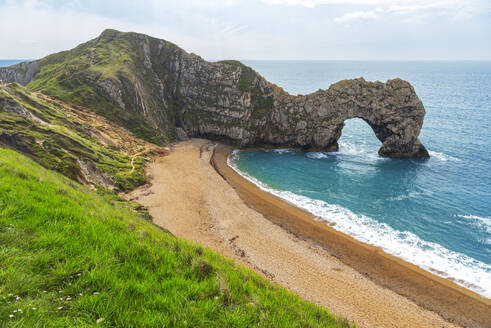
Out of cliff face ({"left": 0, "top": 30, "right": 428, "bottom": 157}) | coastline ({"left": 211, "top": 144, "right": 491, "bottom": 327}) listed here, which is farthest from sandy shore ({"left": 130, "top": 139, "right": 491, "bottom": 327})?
cliff face ({"left": 0, "top": 30, "right": 428, "bottom": 157})

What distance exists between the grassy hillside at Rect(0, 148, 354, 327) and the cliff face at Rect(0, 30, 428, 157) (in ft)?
199

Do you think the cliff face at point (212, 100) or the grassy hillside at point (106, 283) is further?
the cliff face at point (212, 100)

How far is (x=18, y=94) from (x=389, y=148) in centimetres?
8552

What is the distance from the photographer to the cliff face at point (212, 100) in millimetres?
62594

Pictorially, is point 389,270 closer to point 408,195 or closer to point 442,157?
point 408,195

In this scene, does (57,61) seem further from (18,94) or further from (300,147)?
(300,147)

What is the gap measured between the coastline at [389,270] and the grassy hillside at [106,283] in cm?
2204

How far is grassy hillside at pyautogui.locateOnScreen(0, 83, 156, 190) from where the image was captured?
2883 cm

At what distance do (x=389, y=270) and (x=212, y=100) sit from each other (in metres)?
65.9

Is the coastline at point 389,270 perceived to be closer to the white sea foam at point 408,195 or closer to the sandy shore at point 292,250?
the sandy shore at point 292,250

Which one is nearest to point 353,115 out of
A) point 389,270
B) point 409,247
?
point 409,247

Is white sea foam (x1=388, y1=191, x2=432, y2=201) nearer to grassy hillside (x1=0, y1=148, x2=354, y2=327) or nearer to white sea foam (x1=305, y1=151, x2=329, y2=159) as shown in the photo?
white sea foam (x1=305, y1=151, x2=329, y2=159)

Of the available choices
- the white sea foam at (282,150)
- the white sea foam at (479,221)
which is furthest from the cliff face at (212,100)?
the white sea foam at (479,221)

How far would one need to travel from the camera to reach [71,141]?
37.7 meters
